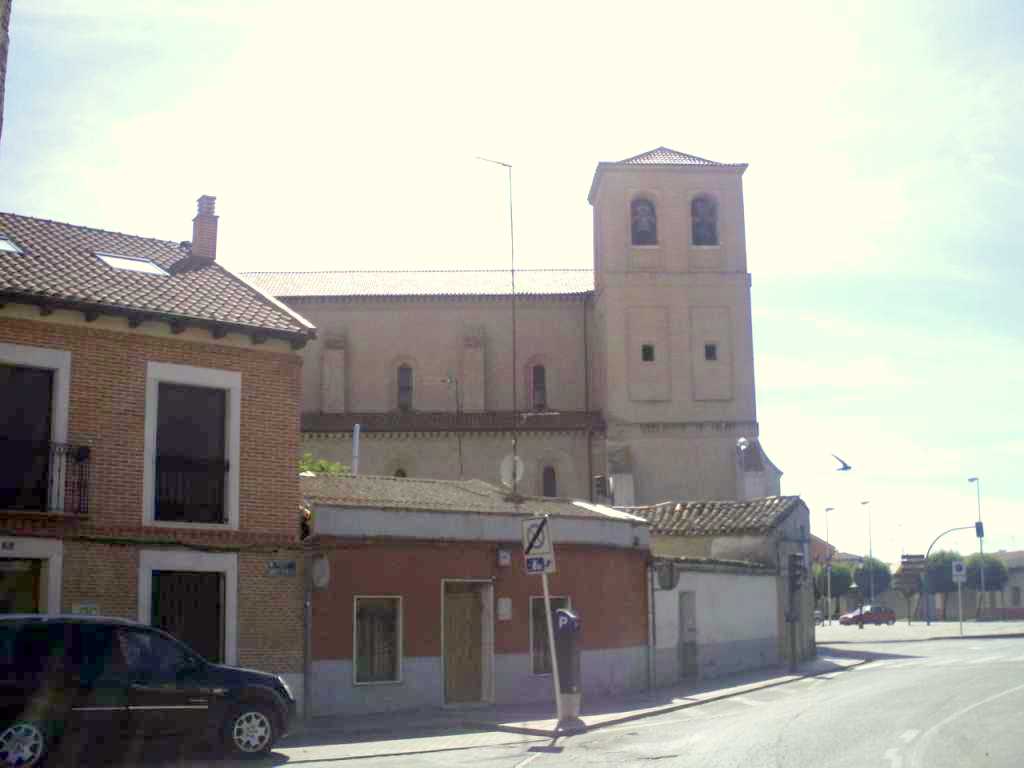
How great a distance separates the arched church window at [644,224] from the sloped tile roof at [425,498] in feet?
80.9

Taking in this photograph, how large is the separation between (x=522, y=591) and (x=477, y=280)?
111ft

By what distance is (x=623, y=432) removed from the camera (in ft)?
159

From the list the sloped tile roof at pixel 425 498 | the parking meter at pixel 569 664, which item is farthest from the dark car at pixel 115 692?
the sloped tile roof at pixel 425 498

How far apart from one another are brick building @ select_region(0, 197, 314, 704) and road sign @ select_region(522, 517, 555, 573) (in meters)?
3.85

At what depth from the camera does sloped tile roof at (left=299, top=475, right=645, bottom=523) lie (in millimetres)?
21703

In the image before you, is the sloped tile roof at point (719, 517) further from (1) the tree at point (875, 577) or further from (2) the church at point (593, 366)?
(1) the tree at point (875, 577)

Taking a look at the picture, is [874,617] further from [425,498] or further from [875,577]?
[425,498]

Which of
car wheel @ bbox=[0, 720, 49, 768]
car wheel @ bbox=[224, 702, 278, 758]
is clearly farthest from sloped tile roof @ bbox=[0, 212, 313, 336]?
car wheel @ bbox=[0, 720, 49, 768]

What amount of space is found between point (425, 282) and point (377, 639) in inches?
1408

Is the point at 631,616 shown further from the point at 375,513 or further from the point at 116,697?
the point at 116,697

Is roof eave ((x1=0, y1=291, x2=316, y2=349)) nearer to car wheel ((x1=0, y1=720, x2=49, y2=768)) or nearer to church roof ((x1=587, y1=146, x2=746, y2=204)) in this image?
car wheel ((x1=0, y1=720, x2=49, y2=768))

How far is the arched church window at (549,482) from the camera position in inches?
1944

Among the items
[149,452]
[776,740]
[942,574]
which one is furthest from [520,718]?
[942,574]

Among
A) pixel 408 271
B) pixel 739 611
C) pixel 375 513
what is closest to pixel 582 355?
pixel 408 271
